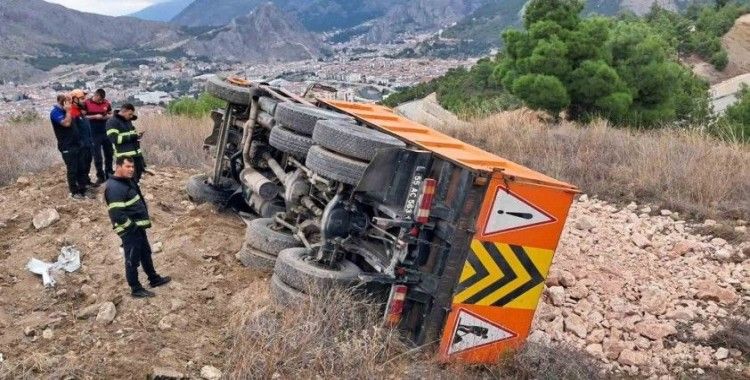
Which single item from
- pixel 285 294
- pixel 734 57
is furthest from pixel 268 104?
pixel 734 57

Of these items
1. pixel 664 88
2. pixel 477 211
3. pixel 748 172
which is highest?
pixel 664 88

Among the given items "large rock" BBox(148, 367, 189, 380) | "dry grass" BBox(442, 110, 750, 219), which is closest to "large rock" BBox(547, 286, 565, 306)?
"dry grass" BBox(442, 110, 750, 219)

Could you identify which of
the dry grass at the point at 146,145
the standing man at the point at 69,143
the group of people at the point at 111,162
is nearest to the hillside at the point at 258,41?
the dry grass at the point at 146,145

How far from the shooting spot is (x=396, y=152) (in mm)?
4703

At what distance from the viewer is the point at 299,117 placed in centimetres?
558

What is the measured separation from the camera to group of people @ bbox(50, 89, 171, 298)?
511 cm

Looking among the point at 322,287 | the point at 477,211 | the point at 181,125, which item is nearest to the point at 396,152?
the point at 477,211

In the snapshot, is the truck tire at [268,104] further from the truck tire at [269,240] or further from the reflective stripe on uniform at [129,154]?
the reflective stripe on uniform at [129,154]

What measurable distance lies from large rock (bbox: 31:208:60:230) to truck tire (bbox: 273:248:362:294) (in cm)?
308

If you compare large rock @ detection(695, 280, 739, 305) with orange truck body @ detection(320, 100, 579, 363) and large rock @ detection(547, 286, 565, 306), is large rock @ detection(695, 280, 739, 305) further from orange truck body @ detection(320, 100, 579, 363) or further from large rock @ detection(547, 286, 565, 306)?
orange truck body @ detection(320, 100, 579, 363)

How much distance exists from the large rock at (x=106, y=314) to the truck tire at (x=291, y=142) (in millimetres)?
1722

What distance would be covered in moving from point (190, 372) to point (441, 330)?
156 centimetres

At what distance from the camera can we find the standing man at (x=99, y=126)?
805 centimetres

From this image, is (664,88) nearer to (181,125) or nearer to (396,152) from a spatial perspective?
(181,125)
